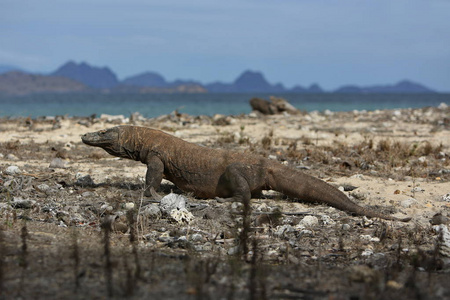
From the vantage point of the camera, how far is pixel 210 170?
809 cm

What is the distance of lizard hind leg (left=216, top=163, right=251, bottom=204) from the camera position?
7.67 metres

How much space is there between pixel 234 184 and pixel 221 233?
153 cm

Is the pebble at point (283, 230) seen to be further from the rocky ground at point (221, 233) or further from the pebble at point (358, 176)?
the pebble at point (358, 176)

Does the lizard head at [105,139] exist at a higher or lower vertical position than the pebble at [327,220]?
higher

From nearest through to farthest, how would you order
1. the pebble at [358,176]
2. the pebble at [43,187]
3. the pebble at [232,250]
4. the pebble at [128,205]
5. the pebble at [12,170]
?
1. the pebble at [232,250]
2. the pebble at [128,205]
3. the pebble at [43,187]
4. the pebble at [12,170]
5. the pebble at [358,176]

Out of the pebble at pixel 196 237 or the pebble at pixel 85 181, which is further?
the pebble at pixel 85 181

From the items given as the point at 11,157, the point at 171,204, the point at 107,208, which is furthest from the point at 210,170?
the point at 11,157

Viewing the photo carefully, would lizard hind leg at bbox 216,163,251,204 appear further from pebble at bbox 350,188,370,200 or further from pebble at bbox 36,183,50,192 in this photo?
pebble at bbox 36,183,50,192

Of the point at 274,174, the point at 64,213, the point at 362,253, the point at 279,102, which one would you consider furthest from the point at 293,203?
the point at 279,102

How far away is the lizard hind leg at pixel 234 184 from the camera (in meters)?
7.67

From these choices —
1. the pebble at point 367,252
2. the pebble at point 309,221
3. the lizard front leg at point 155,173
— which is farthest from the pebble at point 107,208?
the pebble at point 367,252

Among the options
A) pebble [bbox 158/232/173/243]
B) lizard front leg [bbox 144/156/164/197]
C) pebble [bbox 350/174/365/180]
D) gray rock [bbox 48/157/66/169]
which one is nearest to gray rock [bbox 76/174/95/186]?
lizard front leg [bbox 144/156/164/197]

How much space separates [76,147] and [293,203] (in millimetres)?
7113

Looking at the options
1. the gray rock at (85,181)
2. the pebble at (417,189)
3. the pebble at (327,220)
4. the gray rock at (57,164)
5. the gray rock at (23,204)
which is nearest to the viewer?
the pebble at (327,220)
